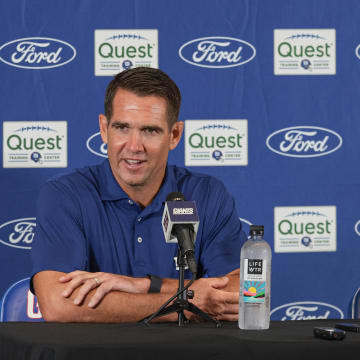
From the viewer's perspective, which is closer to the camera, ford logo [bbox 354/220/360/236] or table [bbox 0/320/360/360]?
table [bbox 0/320/360/360]

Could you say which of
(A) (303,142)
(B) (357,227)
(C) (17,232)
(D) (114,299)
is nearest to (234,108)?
(A) (303,142)

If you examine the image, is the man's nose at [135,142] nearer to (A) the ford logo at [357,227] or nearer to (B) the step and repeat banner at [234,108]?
(B) the step and repeat banner at [234,108]

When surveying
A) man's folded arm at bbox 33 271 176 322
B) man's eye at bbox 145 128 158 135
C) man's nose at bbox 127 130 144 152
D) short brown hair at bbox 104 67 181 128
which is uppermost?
short brown hair at bbox 104 67 181 128

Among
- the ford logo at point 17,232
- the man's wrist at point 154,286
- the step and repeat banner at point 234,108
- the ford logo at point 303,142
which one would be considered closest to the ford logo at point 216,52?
the step and repeat banner at point 234,108

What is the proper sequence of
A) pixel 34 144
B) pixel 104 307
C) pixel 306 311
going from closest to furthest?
pixel 104 307, pixel 34 144, pixel 306 311

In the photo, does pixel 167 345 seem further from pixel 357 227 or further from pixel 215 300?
pixel 357 227

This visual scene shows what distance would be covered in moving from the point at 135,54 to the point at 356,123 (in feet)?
4.20

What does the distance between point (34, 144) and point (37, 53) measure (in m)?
0.49

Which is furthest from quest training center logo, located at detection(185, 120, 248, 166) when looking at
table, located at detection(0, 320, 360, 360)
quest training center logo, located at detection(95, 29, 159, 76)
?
table, located at detection(0, 320, 360, 360)

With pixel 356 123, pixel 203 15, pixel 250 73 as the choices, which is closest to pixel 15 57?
pixel 203 15

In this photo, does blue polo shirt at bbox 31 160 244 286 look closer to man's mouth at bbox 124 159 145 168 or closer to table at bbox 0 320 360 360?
man's mouth at bbox 124 159 145 168

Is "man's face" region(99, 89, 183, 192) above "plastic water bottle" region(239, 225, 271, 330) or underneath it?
above

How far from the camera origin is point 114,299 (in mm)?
1822

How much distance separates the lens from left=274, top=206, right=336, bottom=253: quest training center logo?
3162 mm
